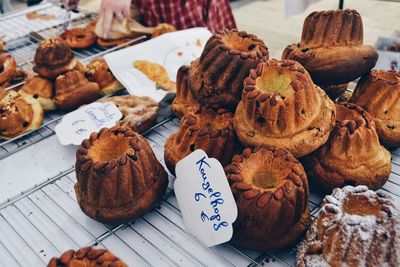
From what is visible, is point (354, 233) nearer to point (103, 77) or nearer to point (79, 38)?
point (103, 77)

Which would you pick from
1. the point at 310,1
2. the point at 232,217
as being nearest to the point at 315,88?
the point at 232,217

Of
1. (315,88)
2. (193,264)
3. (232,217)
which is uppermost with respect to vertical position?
(315,88)

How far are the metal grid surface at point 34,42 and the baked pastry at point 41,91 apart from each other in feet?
0.21

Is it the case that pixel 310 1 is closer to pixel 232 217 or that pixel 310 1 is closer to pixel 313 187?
pixel 313 187

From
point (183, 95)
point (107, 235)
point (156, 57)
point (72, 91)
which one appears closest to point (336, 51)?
point (183, 95)

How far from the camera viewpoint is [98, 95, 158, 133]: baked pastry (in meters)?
1.78

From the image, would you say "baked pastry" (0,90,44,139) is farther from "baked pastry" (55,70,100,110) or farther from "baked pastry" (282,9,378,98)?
"baked pastry" (282,9,378,98)

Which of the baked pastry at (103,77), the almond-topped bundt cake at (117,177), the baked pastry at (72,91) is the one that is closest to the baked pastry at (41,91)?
the baked pastry at (72,91)

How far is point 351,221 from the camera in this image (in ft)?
3.46

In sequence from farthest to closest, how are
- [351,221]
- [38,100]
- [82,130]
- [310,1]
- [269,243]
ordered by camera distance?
[310,1] < [38,100] < [82,130] < [269,243] < [351,221]

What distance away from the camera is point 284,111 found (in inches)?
48.1

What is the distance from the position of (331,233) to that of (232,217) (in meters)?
0.25

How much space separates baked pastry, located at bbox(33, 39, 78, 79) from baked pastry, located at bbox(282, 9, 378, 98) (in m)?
1.13

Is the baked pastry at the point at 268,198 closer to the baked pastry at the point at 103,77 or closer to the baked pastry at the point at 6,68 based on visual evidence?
the baked pastry at the point at 103,77
